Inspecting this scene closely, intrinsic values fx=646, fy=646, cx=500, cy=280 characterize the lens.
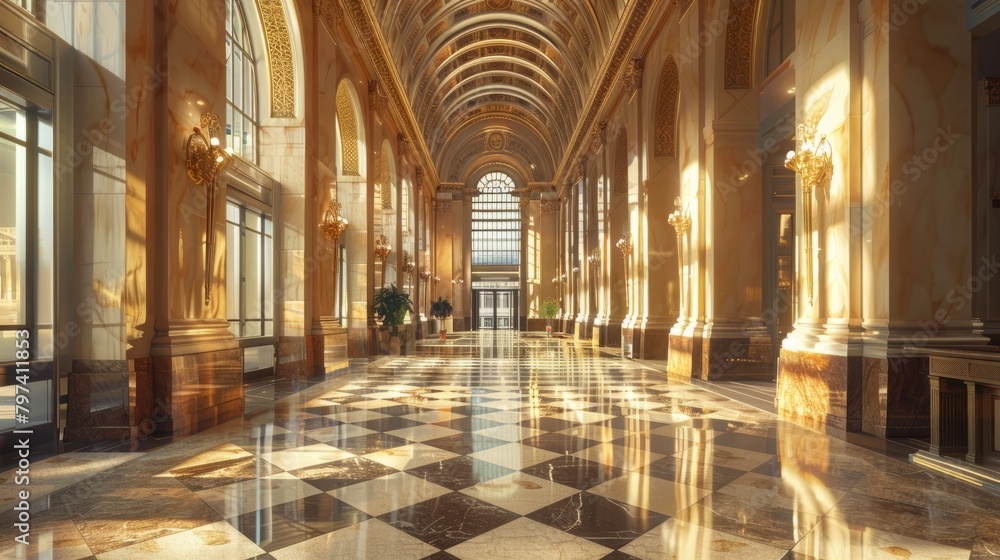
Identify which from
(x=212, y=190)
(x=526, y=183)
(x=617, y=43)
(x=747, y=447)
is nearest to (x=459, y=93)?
(x=526, y=183)

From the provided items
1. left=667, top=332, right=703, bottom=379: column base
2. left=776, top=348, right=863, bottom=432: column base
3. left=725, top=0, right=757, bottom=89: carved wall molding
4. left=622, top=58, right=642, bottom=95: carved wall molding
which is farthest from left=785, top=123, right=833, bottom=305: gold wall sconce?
left=622, top=58, right=642, bottom=95: carved wall molding

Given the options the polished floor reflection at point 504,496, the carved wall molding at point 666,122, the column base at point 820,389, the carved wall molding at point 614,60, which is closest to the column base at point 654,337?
the carved wall molding at point 666,122

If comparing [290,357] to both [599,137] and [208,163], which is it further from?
[599,137]

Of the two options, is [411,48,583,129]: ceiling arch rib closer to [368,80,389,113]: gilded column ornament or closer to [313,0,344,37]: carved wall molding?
[368,80,389,113]: gilded column ornament

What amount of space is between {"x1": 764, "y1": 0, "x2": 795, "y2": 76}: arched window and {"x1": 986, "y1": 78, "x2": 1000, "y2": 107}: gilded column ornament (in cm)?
287

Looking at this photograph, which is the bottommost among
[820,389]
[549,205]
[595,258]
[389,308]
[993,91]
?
[820,389]

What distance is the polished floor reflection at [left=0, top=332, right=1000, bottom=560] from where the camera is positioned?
2936 mm

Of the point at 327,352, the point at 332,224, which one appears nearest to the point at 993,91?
the point at 332,224

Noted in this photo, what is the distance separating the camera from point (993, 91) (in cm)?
668

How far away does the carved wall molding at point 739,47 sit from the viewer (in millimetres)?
10125

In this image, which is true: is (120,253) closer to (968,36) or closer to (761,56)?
(968,36)

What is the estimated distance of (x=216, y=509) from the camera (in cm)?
345

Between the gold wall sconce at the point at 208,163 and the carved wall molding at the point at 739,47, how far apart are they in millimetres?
7615

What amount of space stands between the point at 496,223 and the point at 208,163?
116 feet
